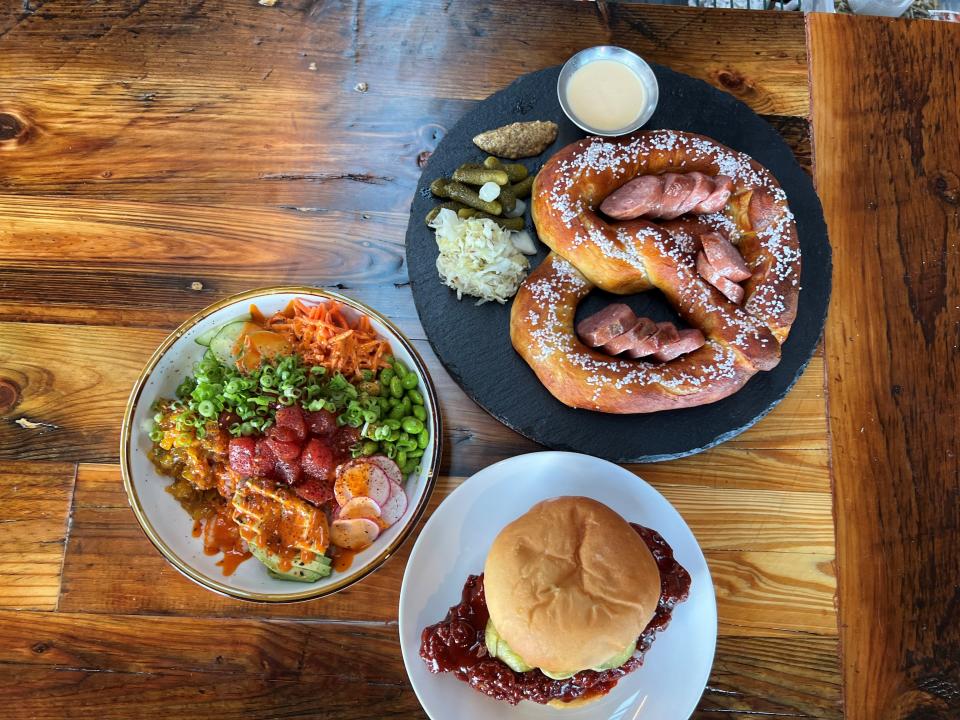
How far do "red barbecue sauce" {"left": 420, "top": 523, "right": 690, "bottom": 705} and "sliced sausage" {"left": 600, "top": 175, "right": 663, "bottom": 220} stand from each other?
0.92 metres

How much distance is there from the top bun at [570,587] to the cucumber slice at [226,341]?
33.3 inches

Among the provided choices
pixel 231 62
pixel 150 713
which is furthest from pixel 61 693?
pixel 231 62

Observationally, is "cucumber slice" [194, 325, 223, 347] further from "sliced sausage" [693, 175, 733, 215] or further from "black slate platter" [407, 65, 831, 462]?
"sliced sausage" [693, 175, 733, 215]

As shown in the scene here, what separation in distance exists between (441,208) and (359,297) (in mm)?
365

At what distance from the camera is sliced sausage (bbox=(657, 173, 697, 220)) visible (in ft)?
6.34

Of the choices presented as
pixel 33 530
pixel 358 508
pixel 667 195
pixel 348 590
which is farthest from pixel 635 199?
pixel 33 530

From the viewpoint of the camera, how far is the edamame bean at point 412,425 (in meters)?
1.72

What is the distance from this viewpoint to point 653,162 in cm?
200

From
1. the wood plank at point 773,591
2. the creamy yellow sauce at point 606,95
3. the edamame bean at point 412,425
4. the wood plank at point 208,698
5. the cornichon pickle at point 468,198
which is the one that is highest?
the creamy yellow sauce at point 606,95

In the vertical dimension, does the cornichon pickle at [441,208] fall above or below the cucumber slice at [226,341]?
above

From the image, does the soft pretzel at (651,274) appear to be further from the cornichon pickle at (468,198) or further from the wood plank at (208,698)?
the wood plank at (208,698)

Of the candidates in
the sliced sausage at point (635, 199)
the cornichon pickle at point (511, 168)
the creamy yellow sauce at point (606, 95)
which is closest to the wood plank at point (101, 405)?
the cornichon pickle at point (511, 168)

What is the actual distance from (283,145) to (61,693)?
5.65 feet

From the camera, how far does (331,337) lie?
1737 mm
